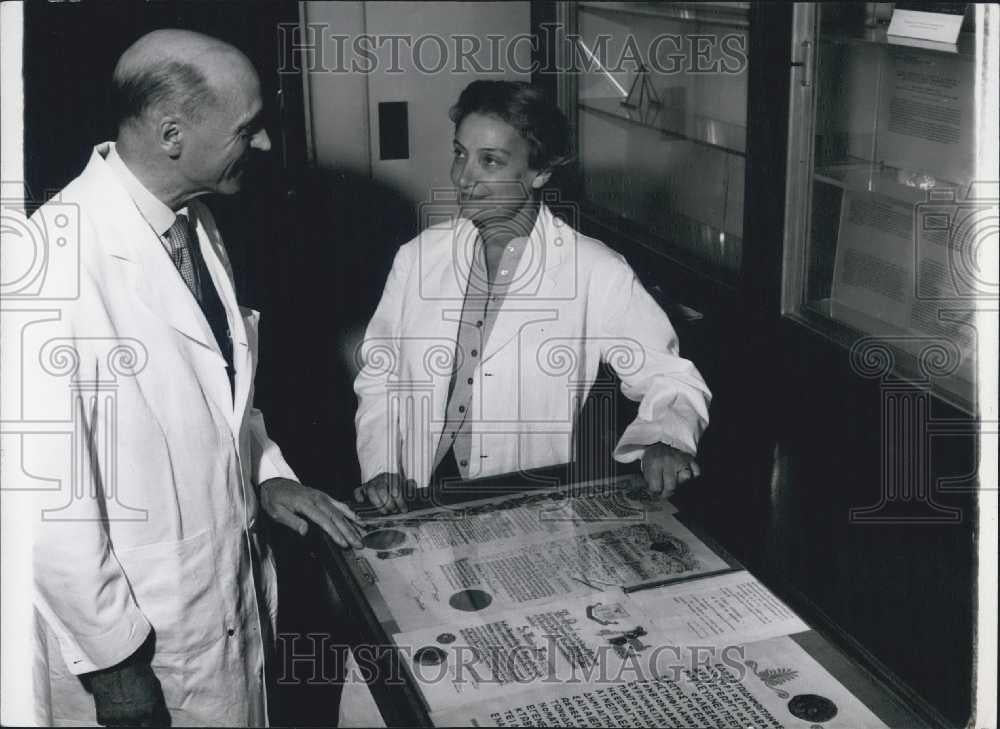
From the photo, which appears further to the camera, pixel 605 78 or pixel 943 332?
pixel 605 78

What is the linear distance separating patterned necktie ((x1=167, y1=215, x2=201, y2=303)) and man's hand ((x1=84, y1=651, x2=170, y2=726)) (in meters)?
0.51

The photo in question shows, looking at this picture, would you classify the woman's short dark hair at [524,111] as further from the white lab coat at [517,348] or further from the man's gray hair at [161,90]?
the man's gray hair at [161,90]

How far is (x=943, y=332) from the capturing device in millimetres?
2021

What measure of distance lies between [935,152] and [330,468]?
142cm

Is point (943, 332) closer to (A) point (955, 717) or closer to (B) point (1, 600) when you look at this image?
(A) point (955, 717)

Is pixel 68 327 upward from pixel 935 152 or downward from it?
downward

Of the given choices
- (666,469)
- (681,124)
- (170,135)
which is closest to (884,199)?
(681,124)

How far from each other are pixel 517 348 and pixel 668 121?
1.42 m

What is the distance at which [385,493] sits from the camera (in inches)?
58.4

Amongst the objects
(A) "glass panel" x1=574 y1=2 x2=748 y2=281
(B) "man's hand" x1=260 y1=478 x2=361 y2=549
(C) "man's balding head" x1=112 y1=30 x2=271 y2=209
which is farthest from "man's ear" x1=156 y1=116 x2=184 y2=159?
(A) "glass panel" x1=574 y1=2 x2=748 y2=281

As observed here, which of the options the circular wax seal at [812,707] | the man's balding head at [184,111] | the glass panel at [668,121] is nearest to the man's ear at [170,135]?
the man's balding head at [184,111]

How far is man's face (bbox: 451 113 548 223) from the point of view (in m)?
1.75

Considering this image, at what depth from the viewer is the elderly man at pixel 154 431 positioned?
3.98ft

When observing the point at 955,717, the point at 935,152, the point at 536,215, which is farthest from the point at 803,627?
the point at 935,152
